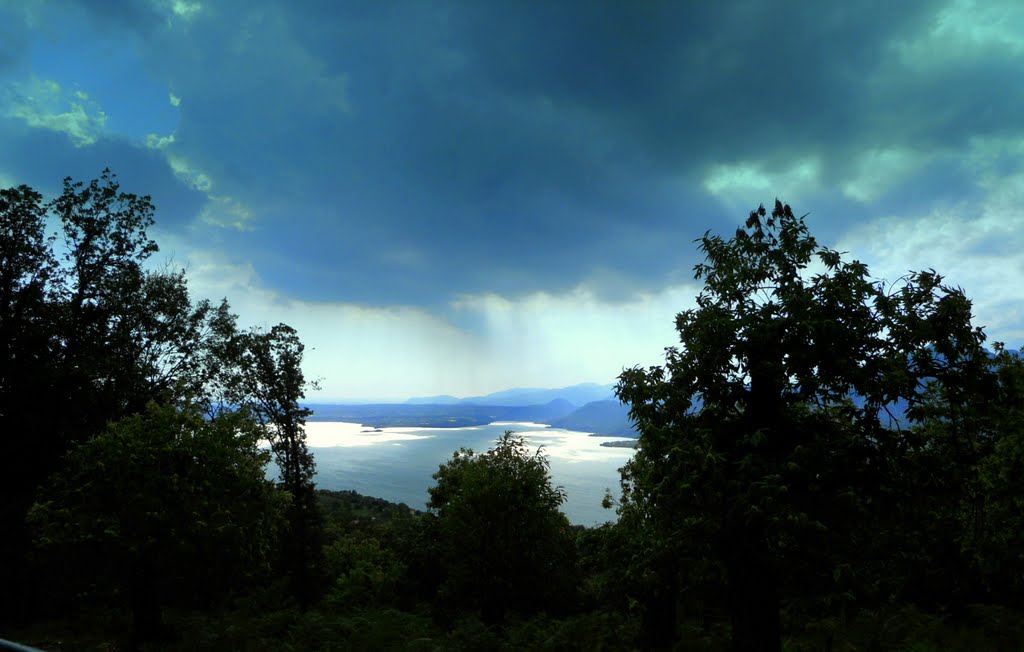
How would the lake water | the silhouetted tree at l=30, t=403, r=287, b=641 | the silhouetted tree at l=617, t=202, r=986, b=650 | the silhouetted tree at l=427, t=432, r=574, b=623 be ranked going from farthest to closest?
the lake water
the silhouetted tree at l=427, t=432, r=574, b=623
the silhouetted tree at l=30, t=403, r=287, b=641
the silhouetted tree at l=617, t=202, r=986, b=650

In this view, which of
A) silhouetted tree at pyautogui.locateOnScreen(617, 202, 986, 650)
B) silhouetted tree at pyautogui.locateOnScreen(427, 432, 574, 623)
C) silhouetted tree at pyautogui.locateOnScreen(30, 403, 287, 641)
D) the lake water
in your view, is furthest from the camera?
the lake water

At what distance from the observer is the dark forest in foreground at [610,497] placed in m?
9.02

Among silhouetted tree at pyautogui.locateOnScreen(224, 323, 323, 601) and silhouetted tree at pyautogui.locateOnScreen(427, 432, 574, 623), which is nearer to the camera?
silhouetted tree at pyautogui.locateOnScreen(427, 432, 574, 623)

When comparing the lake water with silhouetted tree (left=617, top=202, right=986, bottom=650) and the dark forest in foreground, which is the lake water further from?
silhouetted tree (left=617, top=202, right=986, bottom=650)

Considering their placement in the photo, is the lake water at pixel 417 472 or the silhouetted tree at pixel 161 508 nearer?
the silhouetted tree at pixel 161 508

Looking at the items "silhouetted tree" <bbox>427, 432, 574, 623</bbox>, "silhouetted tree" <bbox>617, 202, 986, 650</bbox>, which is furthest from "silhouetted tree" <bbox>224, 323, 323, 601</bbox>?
"silhouetted tree" <bbox>617, 202, 986, 650</bbox>

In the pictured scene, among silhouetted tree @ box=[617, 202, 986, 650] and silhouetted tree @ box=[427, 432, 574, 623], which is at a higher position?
silhouetted tree @ box=[617, 202, 986, 650]

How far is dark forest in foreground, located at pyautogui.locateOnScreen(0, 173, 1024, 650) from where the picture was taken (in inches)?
355

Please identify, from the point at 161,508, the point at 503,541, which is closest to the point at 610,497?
the point at 503,541

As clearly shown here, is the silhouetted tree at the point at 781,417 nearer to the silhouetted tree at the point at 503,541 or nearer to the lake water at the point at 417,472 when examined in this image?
the silhouetted tree at the point at 503,541

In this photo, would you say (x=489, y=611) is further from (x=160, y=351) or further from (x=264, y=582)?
(x=160, y=351)

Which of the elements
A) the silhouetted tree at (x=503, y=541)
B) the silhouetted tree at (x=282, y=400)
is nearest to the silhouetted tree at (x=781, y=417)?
the silhouetted tree at (x=503, y=541)

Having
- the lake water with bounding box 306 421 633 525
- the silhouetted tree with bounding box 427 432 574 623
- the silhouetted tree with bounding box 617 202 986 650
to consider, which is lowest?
the lake water with bounding box 306 421 633 525

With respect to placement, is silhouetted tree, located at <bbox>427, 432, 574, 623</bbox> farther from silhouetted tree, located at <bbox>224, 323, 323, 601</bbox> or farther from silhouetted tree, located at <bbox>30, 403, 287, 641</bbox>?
silhouetted tree, located at <bbox>224, 323, 323, 601</bbox>
